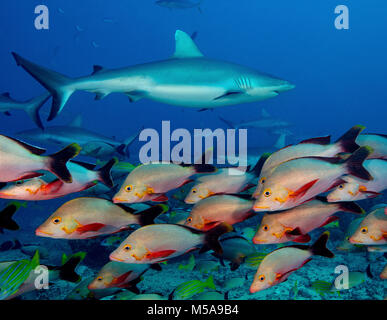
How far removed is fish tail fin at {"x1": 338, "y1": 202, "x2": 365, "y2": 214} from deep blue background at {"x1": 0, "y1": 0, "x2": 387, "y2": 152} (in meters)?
92.7

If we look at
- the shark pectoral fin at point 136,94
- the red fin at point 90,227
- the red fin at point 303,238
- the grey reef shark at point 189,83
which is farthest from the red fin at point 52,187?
the shark pectoral fin at point 136,94

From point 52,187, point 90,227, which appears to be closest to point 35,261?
point 90,227

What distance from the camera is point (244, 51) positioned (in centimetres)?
12081

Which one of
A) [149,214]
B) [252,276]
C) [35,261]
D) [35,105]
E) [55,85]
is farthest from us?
[35,105]

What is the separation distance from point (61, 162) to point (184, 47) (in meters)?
4.56

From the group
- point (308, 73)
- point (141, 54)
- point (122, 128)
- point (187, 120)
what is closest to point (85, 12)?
point (141, 54)

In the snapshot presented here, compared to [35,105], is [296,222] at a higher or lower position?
lower

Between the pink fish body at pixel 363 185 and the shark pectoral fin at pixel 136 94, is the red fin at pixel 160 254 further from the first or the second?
the shark pectoral fin at pixel 136 94

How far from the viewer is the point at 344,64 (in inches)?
5074

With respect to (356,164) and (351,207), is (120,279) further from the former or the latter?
(356,164)

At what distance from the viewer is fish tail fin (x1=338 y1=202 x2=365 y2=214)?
82.7 inches

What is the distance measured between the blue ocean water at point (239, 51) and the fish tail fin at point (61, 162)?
9216cm

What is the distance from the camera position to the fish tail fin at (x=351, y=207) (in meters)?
2.10
